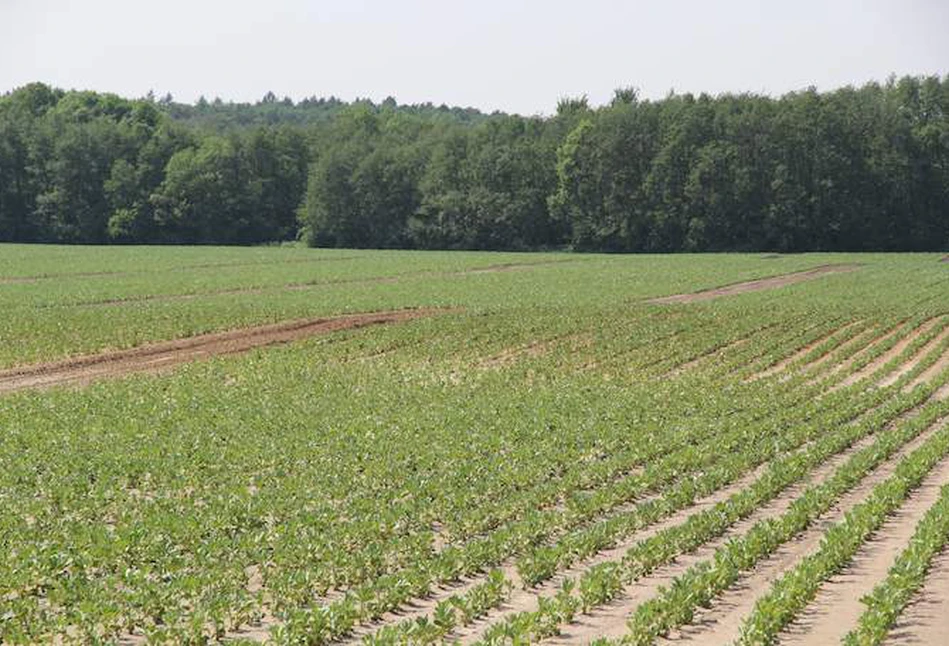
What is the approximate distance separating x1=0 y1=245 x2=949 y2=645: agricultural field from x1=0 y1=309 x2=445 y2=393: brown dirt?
17 centimetres

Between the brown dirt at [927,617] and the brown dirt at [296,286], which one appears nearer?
the brown dirt at [927,617]

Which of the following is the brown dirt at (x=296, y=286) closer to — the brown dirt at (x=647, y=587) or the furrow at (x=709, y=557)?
the furrow at (x=709, y=557)

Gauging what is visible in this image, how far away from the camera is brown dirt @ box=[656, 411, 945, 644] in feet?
38.5

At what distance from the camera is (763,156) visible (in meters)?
106

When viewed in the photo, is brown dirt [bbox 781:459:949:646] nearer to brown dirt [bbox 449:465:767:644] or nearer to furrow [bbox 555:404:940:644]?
Result: furrow [bbox 555:404:940:644]

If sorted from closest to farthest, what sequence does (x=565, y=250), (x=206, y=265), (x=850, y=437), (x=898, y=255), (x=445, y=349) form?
(x=850, y=437), (x=445, y=349), (x=206, y=265), (x=898, y=255), (x=565, y=250)

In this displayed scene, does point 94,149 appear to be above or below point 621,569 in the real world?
above

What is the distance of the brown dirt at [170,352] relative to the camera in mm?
31172

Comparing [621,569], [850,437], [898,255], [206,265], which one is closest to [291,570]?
[621,569]

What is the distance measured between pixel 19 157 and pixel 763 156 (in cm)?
7171

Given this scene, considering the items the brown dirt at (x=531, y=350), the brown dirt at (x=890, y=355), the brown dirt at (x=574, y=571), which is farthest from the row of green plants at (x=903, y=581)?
the brown dirt at (x=531, y=350)

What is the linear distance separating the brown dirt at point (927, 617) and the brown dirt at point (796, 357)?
658 inches

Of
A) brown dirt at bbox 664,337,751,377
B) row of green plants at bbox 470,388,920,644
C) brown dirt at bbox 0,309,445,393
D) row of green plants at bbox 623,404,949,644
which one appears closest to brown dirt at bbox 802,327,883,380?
brown dirt at bbox 664,337,751,377

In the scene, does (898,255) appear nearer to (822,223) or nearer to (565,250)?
(822,223)
